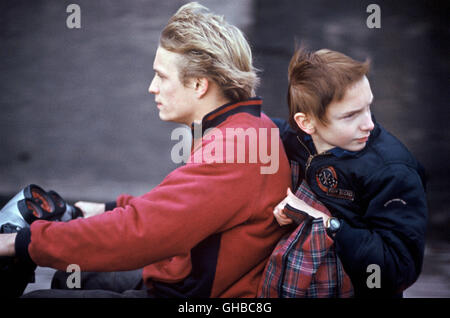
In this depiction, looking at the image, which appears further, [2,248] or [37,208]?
[37,208]

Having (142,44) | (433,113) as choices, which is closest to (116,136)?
(142,44)

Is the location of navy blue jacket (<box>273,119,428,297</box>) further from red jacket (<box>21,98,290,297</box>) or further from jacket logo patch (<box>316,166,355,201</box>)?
red jacket (<box>21,98,290,297</box>)

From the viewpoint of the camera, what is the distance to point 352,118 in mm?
1562

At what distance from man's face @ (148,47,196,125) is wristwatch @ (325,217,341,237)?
64cm

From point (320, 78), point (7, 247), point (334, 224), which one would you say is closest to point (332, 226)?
point (334, 224)

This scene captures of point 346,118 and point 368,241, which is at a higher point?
point 346,118

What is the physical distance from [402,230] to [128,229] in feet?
2.78

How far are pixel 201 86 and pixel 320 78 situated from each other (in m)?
0.43

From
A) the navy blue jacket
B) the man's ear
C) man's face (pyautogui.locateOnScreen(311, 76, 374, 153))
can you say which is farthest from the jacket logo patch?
the man's ear

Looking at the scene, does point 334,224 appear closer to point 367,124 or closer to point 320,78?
point 367,124

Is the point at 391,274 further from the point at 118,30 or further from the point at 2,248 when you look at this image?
the point at 118,30

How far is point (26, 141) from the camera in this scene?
162 inches

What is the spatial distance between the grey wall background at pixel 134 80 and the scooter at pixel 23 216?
1968mm

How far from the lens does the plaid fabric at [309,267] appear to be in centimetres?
149
